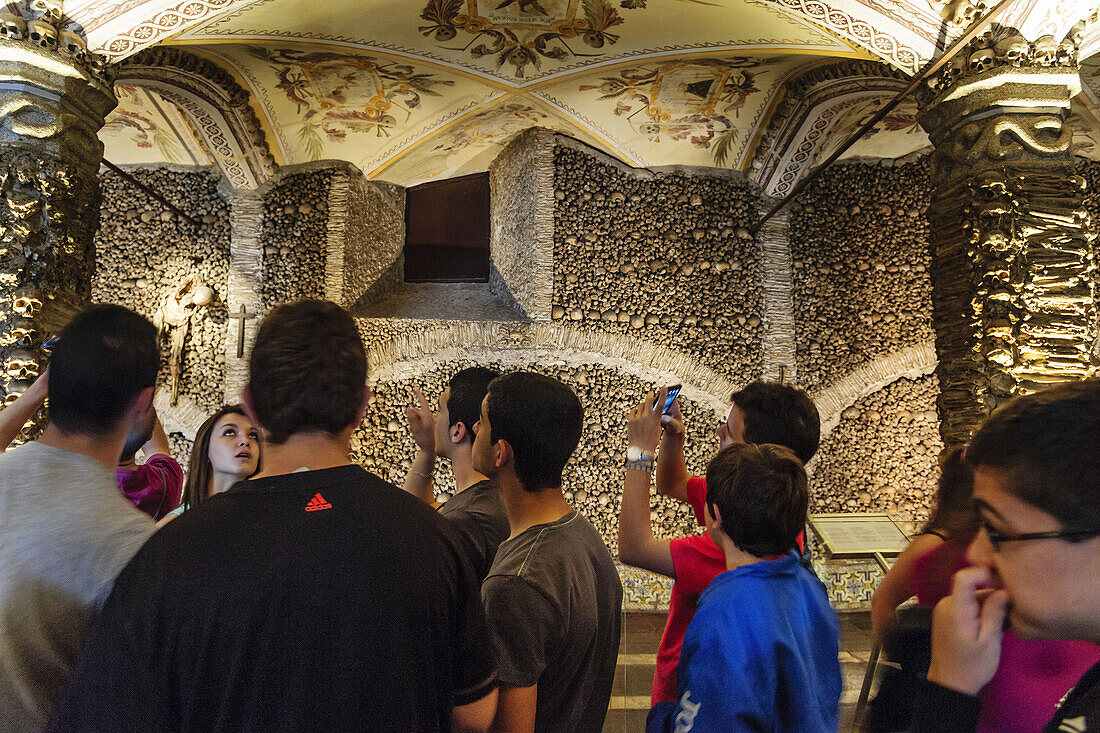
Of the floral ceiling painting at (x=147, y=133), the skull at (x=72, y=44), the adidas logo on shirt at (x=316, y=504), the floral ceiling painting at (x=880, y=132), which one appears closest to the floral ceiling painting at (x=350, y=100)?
the floral ceiling painting at (x=147, y=133)

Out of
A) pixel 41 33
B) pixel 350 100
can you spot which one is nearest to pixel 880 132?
pixel 350 100

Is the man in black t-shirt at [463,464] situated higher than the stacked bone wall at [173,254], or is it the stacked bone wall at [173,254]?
Answer: the stacked bone wall at [173,254]

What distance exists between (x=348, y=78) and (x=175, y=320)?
7.86 feet

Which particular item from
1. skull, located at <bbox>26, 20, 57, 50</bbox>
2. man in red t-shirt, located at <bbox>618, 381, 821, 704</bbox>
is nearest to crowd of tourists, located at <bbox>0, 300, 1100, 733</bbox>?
man in red t-shirt, located at <bbox>618, 381, 821, 704</bbox>

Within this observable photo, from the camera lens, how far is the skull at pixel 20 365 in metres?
2.83

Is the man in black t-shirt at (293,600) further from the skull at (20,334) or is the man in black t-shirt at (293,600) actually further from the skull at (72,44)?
the skull at (72,44)

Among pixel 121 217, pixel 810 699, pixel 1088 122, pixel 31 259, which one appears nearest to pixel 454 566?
pixel 810 699

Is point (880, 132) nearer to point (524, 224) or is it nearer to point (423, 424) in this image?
point (524, 224)

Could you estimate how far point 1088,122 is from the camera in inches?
212

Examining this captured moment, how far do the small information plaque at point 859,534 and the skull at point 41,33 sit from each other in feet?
14.1

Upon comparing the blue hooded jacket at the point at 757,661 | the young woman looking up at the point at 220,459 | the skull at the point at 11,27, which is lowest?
the blue hooded jacket at the point at 757,661

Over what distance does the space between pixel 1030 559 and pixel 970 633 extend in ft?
0.32

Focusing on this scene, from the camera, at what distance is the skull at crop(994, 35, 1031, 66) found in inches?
118

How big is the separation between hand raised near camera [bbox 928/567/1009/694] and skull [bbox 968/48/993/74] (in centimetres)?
314
